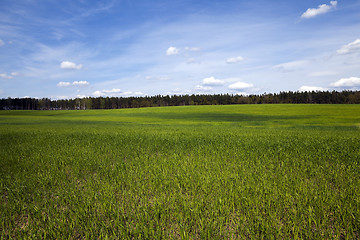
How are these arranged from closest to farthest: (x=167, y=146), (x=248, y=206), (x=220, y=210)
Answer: (x=220, y=210), (x=248, y=206), (x=167, y=146)

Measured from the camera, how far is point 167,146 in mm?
11367

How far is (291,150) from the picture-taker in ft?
32.3

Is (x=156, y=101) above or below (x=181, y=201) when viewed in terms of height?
above

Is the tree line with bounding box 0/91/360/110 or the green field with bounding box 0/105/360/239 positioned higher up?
the tree line with bounding box 0/91/360/110

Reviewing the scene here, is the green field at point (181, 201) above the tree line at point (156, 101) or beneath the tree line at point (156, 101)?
beneath

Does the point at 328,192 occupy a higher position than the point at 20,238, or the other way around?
the point at 328,192

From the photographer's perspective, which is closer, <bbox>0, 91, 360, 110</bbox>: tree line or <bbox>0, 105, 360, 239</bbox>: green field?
<bbox>0, 105, 360, 239</bbox>: green field

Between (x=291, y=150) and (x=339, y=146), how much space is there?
3037 mm

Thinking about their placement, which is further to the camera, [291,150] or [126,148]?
[126,148]

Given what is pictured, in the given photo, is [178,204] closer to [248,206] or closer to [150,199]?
[150,199]

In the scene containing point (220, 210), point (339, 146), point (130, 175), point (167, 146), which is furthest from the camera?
point (167, 146)

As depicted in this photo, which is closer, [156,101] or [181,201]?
[181,201]

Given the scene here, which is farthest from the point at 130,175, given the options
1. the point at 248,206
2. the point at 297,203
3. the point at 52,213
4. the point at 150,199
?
the point at 297,203

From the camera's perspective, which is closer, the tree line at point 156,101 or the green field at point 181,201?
the green field at point 181,201
